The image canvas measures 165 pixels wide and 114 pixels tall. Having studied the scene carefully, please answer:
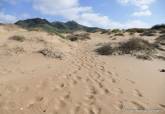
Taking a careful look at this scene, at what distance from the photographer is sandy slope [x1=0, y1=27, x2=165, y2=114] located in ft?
16.3

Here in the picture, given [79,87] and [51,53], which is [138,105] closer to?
[79,87]

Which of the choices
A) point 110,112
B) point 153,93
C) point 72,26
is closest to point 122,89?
point 153,93

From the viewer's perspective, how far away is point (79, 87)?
642cm

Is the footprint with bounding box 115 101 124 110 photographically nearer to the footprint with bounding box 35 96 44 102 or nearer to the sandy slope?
the sandy slope

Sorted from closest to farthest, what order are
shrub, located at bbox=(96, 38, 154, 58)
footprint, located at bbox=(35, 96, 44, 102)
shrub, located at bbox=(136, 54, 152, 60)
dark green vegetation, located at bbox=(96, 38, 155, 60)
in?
Result: 1. footprint, located at bbox=(35, 96, 44, 102)
2. shrub, located at bbox=(136, 54, 152, 60)
3. dark green vegetation, located at bbox=(96, 38, 155, 60)
4. shrub, located at bbox=(96, 38, 154, 58)

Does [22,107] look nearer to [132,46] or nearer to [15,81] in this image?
[15,81]

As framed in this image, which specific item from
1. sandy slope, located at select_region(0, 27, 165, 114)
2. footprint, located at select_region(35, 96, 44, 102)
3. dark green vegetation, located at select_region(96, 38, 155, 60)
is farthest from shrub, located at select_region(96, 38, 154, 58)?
footprint, located at select_region(35, 96, 44, 102)

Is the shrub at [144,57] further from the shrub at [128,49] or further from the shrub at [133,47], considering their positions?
the shrub at [133,47]

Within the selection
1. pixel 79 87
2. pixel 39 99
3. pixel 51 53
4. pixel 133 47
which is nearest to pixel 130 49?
pixel 133 47

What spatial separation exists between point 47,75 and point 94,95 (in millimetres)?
2433

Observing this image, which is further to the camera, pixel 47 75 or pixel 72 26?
pixel 72 26

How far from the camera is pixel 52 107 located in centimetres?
501

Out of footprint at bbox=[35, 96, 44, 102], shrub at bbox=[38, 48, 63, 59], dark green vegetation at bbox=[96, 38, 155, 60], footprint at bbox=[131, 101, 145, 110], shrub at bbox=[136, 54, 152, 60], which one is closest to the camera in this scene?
footprint at bbox=[131, 101, 145, 110]

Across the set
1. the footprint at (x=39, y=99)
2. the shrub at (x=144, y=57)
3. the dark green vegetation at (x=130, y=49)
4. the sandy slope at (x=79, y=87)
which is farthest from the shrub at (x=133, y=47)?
the footprint at (x=39, y=99)
